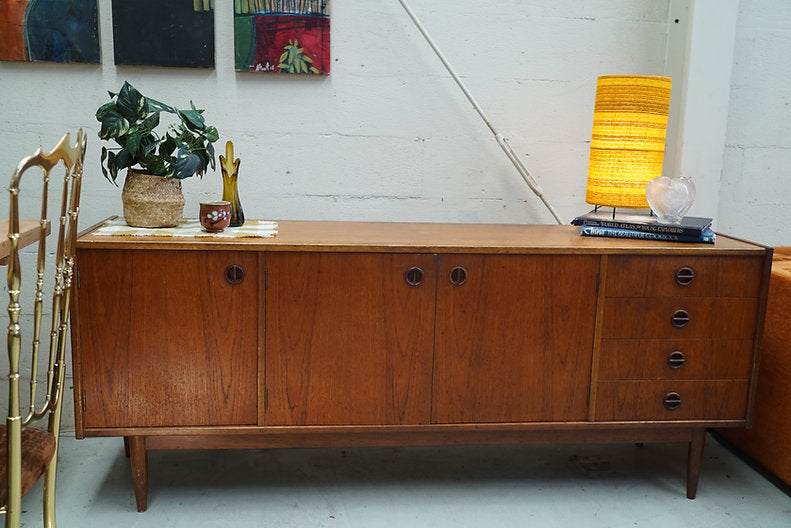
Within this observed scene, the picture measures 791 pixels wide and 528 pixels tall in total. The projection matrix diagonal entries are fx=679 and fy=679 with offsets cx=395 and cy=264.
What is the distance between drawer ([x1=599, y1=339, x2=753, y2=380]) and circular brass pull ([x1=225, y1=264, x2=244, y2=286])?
A: 1052mm

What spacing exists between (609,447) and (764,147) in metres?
1.28

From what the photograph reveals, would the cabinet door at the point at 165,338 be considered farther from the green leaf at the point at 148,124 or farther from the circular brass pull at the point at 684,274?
the circular brass pull at the point at 684,274

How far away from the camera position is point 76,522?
6.16 ft

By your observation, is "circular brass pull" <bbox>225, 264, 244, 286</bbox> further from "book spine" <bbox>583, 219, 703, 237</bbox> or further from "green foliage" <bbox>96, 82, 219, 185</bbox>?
"book spine" <bbox>583, 219, 703, 237</bbox>

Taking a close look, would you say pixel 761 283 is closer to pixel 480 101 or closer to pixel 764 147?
pixel 764 147

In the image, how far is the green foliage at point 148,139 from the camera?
1.86 meters

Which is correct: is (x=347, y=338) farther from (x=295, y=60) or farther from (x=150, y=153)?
(x=295, y=60)

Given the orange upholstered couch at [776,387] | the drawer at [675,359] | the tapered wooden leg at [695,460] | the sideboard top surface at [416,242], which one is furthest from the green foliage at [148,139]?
the orange upholstered couch at [776,387]

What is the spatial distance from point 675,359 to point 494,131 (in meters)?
0.97

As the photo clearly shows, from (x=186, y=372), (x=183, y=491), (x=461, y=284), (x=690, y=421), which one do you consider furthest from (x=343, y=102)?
(x=690, y=421)

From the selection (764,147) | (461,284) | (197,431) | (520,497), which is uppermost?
(764,147)

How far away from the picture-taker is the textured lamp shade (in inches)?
Result: 82.6

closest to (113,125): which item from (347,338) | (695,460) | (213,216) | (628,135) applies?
(213,216)

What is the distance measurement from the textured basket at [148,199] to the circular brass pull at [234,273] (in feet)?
0.94
